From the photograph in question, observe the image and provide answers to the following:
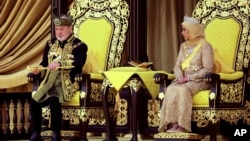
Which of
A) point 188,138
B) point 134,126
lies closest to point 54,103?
point 134,126

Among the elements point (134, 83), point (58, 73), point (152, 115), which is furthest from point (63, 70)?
point (152, 115)

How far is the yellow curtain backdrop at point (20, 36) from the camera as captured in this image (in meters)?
9.62

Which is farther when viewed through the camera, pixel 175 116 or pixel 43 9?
pixel 43 9

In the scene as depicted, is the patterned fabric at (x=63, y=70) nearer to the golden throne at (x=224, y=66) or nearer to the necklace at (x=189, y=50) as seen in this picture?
the golden throne at (x=224, y=66)

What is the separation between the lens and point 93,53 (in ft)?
28.2

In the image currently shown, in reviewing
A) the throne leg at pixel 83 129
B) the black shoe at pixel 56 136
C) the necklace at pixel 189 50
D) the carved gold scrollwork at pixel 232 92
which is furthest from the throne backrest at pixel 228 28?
the black shoe at pixel 56 136

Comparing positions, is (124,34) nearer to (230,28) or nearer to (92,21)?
(92,21)

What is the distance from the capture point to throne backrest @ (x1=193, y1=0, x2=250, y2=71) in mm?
8188

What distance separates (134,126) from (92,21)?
123 cm

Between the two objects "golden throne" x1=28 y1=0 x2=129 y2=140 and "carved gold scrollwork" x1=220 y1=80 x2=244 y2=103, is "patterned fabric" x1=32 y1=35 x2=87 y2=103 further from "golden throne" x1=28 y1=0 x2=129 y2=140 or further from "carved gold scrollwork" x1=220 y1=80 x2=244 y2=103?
"carved gold scrollwork" x1=220 y1=80 x2=244 y2=103

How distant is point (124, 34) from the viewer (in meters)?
8.65

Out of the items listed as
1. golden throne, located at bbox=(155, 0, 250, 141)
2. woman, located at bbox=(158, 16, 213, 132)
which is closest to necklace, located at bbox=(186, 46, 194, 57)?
woman, located at bbox=(158, 16, 213, 132)

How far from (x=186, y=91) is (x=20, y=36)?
8.66 ft

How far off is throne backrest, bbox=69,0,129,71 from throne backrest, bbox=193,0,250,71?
0.74m
